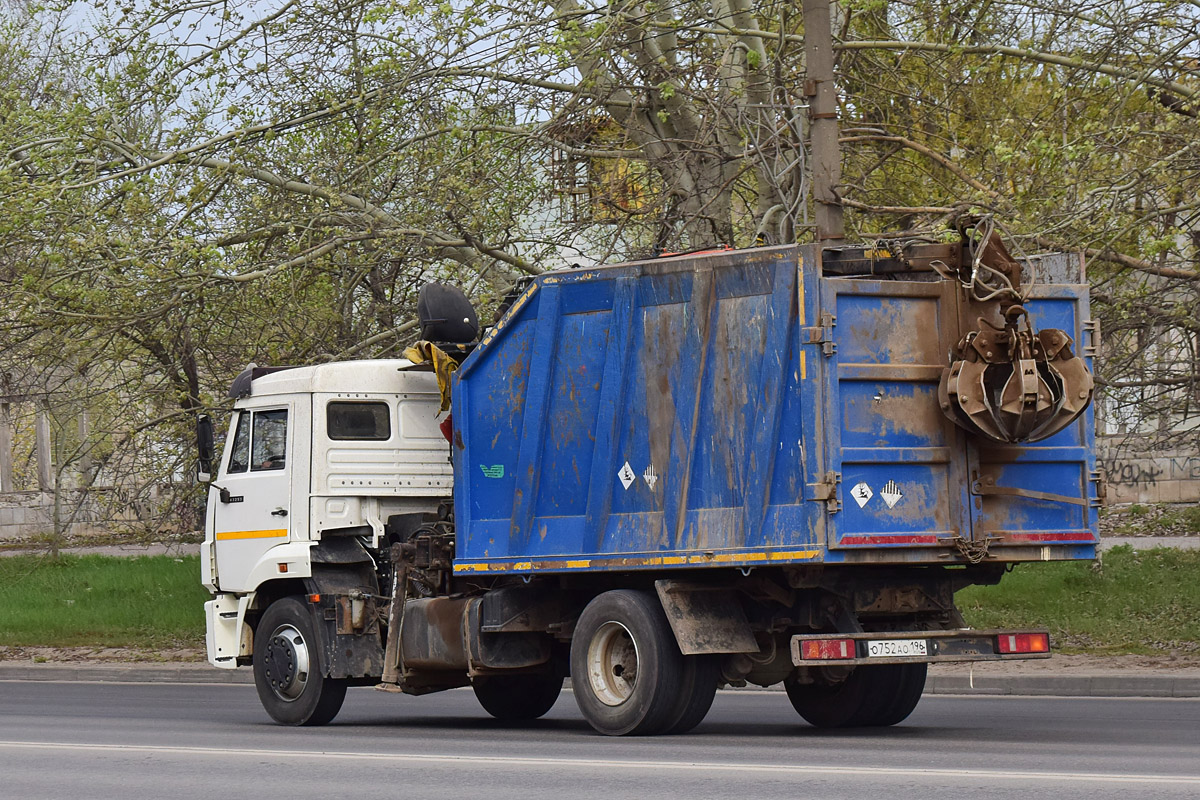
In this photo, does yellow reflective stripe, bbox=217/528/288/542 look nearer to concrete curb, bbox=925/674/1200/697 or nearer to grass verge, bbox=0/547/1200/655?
concrete curb, bbox=925/674/1200/697

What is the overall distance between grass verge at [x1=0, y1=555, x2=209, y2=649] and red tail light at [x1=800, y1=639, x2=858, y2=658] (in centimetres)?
1371

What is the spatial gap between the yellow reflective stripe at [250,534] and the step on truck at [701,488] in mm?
31

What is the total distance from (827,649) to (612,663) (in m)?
1.64

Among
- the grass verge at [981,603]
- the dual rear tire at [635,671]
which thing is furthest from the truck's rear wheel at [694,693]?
the grass verge at [981,603]

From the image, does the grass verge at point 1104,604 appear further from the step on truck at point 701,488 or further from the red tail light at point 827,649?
the red tail light at point 827,649

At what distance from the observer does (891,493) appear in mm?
10367

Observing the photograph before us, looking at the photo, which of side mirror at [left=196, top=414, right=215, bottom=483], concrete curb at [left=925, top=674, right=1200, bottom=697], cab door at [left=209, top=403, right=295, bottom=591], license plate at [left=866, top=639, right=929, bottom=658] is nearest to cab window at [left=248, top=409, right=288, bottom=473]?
cab door at [left=209, top=403, right=295, bottom=591]

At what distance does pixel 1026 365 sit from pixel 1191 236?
739cm

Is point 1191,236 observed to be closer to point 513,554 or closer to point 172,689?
point 513,554

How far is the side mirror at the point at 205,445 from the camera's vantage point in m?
13.9

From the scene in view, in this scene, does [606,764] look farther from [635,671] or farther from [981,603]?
[981,603]

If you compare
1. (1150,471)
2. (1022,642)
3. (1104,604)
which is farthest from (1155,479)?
(1022,642)

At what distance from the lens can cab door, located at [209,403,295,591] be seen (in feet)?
44.9

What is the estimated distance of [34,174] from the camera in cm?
1878
